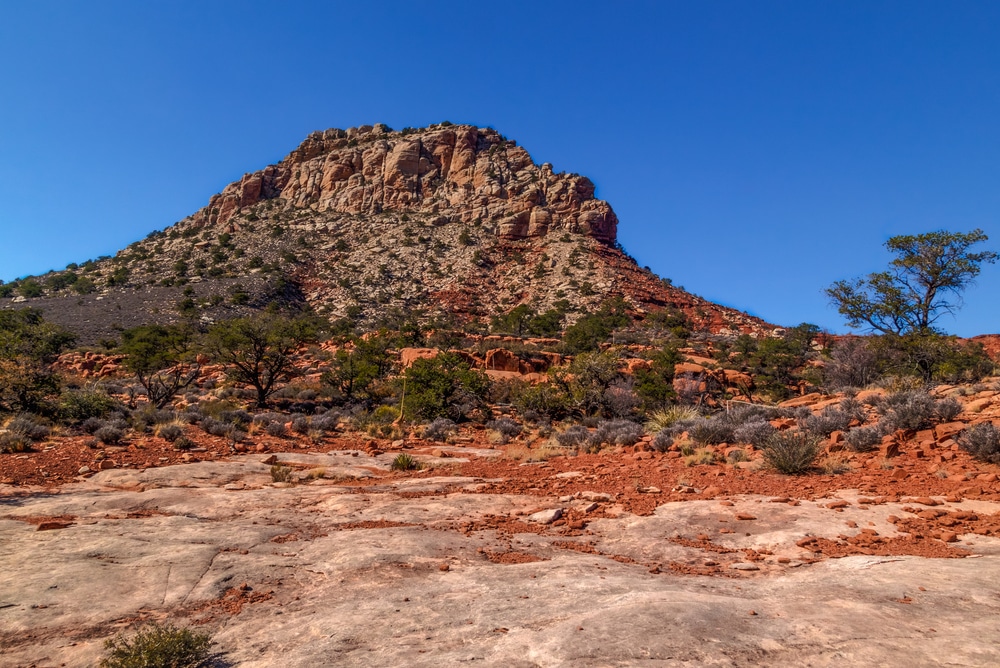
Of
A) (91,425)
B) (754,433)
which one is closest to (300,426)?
(91,425)

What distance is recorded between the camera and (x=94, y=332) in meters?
40.1

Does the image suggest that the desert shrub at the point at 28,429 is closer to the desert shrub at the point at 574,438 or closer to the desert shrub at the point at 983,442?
the desert shrub at the point at 574,438

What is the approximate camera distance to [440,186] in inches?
2904

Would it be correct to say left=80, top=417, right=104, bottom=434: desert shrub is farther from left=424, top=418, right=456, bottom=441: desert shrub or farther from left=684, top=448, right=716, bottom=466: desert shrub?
left=684, top=448, right=716, bottom=466: desert shrub

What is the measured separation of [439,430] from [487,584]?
1317 centimetres

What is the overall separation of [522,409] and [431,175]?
5926 centimetres

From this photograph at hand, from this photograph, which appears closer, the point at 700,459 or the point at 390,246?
the point at 700,459

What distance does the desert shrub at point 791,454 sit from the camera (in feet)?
30.7

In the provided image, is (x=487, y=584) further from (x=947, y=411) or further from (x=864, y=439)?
(x=947, y=411)

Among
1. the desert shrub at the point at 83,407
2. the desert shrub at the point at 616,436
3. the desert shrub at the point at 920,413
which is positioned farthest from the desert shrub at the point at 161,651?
the desert shrub at the point at 83,407

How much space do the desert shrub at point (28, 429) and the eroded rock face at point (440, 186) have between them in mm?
55223

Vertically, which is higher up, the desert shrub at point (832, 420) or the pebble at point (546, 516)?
the desert shrub at point (832, 420)

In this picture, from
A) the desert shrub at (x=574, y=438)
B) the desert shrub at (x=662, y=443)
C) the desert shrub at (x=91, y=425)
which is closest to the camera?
the desert shrub at (x=662, y=443)

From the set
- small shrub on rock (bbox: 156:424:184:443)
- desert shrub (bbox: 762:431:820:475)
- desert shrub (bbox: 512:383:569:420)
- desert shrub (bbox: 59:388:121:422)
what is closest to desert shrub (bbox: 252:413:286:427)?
small shrub on rock (bbox: 156:424:184:443)
